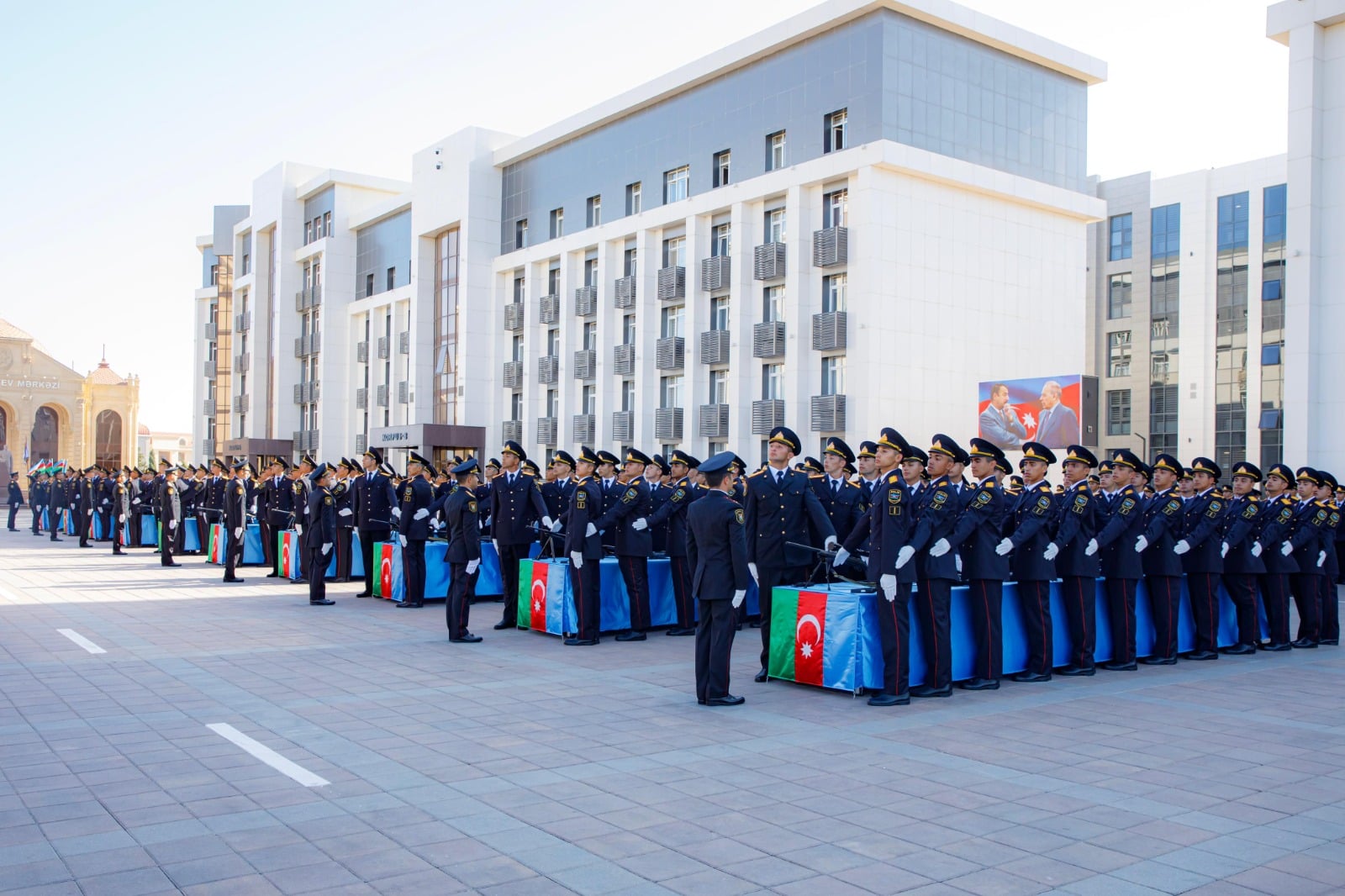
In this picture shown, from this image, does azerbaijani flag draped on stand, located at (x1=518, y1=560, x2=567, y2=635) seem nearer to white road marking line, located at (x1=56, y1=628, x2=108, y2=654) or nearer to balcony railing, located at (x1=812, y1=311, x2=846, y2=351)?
white road marking line, located at (x1=56, y1=628, x2=108, y2=654)

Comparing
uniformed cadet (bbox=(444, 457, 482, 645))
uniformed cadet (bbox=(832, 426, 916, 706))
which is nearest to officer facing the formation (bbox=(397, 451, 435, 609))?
uniformed cadet (bbox=(444, 457, 482, 645))

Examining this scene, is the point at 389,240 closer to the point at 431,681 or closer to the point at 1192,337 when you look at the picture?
the point at 1192,337

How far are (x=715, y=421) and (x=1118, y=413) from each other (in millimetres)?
31004

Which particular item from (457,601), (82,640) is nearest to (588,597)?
(457,601)

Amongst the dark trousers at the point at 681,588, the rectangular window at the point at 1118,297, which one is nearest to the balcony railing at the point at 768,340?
the dark trousers at the point at 681,588

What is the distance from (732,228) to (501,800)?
27.2 meters

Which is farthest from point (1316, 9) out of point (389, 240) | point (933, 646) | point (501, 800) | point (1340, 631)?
point (389, 240)

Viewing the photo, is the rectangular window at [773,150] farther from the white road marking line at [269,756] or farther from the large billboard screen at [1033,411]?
the white road marking line at [269,756]

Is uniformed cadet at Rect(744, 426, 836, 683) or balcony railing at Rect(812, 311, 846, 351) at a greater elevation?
balcony railing at Rect(812, 311, 846, 351)

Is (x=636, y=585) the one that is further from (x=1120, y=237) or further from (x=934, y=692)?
(x=1120, y=237)

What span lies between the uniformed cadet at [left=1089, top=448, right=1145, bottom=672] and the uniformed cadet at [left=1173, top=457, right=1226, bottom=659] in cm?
116

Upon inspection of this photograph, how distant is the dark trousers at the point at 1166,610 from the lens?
11.7 meters

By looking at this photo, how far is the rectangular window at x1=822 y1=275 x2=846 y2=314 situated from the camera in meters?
29.8

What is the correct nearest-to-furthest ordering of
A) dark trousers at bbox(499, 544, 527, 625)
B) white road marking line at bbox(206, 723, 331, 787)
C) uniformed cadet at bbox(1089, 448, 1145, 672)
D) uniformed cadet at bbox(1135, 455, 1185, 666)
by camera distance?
white road marking line at bbox(206, 723, 331, 787) → uniformed cadet at bbox(1089, 448, 1145, 672) → uniformed cadet at bbox(1135, 455, 1185, 666) → dark trousers at bbox(499, 544, 527, 625)
